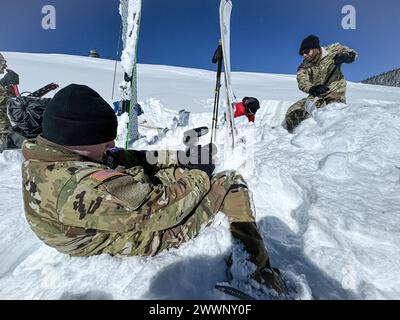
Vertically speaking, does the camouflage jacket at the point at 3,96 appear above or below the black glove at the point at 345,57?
below

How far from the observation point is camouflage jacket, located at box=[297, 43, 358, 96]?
5637 millimetres

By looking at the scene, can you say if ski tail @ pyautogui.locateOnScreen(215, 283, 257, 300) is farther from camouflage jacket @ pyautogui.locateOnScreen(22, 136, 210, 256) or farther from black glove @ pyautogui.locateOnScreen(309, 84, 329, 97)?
black glove @ pyautogui.locateOnScreen(309, 84, 329, 97)

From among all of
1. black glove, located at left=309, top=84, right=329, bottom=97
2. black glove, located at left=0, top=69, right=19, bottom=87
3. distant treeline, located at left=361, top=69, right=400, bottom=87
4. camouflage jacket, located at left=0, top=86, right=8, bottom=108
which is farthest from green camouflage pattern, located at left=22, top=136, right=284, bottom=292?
distant treeline, located at left=361, top=69, right=400, bottom=87

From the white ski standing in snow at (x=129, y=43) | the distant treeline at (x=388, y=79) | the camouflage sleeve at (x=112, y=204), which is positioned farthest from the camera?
the distant treeline at (x=388, y=79)

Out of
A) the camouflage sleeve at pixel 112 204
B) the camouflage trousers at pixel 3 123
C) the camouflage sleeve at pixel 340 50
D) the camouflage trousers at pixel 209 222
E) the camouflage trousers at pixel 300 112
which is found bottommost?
the camouflage trousers at pixel 209 222

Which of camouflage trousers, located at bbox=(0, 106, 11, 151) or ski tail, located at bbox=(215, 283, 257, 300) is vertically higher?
camouflage trousers, located at bbox=(0, 106, 11, 151)

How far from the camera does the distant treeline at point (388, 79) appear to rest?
1745 inches

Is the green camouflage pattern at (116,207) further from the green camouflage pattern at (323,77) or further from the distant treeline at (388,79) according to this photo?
the distant treeline at (388,79)

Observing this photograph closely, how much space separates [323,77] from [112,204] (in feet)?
17.1

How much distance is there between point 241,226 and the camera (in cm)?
212

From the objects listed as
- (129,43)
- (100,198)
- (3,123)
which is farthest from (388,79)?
(100,198)

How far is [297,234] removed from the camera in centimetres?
251

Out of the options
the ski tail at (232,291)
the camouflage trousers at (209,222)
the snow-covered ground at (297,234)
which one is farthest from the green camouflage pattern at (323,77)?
the ski tail at (232,291)

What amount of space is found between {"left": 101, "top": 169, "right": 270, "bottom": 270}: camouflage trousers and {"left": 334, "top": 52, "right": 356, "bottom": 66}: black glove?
4334 mm
